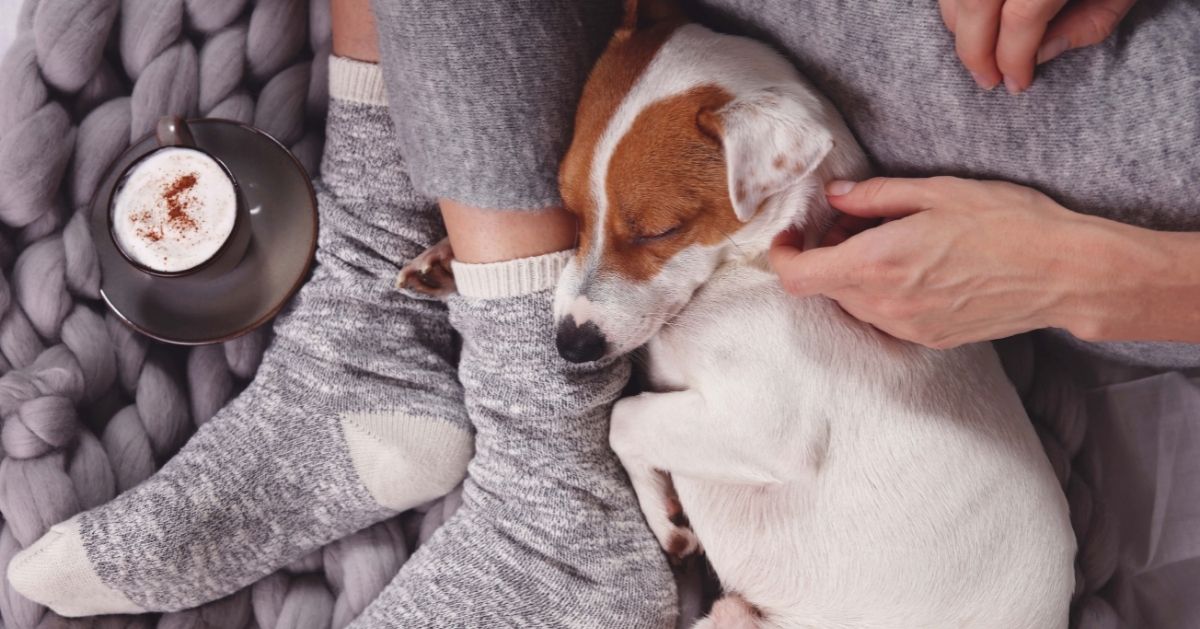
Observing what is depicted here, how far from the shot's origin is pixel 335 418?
4.57 feet

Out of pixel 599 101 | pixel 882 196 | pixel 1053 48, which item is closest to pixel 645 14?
pixel 599 101

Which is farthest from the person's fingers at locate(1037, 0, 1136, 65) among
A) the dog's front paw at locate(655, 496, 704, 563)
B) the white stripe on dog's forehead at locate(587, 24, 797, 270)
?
the dog's front paw at locate(655, 496, 704, 563)

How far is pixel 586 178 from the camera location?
1161mm

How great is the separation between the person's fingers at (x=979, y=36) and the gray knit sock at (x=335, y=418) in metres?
0.81

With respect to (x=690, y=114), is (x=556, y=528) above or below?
below

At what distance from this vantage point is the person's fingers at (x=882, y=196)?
3.52 ft

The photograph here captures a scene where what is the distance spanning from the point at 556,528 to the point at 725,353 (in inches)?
14.2

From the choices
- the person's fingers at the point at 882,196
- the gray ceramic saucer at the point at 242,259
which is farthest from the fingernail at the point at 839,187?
the gray ceramic saucer at the point at 242,259

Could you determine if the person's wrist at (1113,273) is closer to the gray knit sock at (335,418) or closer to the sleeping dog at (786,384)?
the sleeping dog at (786,384)

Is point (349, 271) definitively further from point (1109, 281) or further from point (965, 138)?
point (1109, 281)

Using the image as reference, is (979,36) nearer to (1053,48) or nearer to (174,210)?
(1053,48)

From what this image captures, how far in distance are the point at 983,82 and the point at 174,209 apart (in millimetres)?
1038

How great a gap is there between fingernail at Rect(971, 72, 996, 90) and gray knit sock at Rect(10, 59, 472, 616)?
807mm

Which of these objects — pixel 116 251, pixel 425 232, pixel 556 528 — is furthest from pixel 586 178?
pixel 116 251
